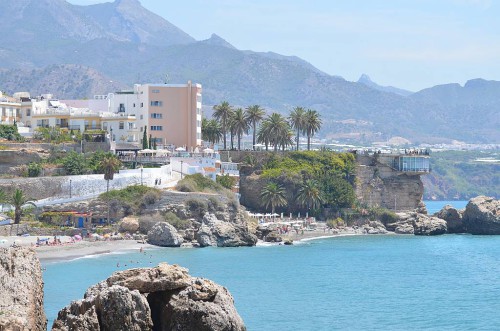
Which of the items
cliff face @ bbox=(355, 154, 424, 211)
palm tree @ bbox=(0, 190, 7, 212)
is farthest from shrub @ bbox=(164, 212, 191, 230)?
cliff face @ bbox=(355, 154, 424, 211)

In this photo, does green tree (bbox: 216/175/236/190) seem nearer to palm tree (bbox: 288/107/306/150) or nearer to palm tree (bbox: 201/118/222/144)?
palm tree (bbox: 201/118/222/144)

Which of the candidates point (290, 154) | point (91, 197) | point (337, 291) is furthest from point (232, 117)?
point (337, 291)

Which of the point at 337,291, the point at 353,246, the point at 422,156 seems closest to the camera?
the point at 337,291

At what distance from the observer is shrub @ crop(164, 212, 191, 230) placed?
266 ft

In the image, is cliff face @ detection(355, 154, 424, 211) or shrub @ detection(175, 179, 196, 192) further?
cliff face @ detection(355, 154, 424, 211)

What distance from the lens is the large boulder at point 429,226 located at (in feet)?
329

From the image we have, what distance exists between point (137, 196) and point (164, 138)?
1977cm

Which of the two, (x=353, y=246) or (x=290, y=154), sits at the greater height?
(x=290, y=154)

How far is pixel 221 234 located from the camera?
261ft

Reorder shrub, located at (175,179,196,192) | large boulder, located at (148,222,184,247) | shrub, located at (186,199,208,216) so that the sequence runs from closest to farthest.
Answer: large boulder, located at (148,222,184,247) < shrub, located at (186,199,208,216) < shrub, located at (175,179,196,192)

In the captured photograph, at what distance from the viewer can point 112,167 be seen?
82625 mm

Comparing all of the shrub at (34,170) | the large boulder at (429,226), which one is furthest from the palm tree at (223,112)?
the shrub at (34,170)

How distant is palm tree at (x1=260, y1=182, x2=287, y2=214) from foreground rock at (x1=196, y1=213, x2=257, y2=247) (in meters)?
14.6

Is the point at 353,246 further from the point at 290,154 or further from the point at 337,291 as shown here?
the point at 337,291
